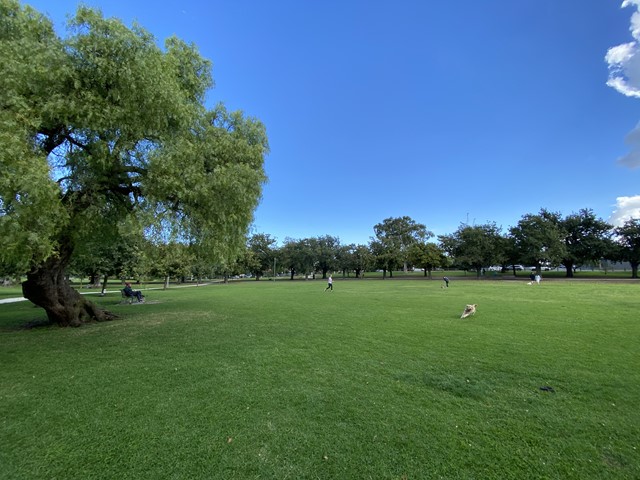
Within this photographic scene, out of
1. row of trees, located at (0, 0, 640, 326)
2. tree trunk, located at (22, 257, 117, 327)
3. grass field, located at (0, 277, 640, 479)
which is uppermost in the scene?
row of trees, located at (0, 0, 640, 326)

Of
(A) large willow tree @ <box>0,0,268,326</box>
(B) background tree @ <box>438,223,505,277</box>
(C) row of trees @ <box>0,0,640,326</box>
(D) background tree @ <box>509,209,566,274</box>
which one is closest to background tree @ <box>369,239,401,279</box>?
(B) background tree @ <box>438,223,505,277</box>

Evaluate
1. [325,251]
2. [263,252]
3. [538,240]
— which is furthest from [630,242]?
[263,252]

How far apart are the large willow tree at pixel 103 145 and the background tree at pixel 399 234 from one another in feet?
206

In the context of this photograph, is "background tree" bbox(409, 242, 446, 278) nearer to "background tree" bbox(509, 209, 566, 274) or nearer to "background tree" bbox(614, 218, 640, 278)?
"background tree" bbox(509, 209, 566, 274)

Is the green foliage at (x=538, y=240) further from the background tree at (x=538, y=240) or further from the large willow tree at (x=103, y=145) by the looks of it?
the large willow tree at (x=103, y=145)

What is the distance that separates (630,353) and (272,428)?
28.1 feet

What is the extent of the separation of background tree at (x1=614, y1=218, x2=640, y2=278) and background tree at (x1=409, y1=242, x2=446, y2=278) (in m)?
27.2

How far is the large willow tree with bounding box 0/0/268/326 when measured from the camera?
630cm

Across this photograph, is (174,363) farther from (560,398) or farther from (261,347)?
(560,398)

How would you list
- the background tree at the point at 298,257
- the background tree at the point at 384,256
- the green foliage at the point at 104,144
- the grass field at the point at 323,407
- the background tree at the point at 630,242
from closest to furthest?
1. the grass field at the point at 323,407
2. the green foliage at the point at 104,144
3. the background tree at the point at 630,242
4. the background tree at the point at 384,256
5. the background tree at the point at 298,257

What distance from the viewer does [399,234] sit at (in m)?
80.9

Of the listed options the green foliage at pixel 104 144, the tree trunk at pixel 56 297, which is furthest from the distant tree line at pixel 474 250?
the green foliage at pixel 104 144

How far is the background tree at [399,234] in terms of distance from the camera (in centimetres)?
7425

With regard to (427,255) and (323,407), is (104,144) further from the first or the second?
(427,255)
